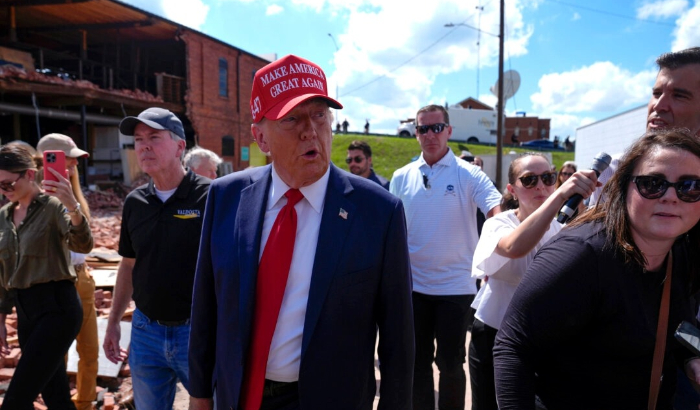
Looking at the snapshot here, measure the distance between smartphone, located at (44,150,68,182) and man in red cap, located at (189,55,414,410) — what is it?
1.78 meters

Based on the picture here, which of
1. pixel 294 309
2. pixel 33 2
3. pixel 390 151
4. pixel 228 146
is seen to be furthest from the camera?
pixel 390 151

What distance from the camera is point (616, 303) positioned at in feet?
5.27

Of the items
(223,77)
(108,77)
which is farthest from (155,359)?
(223,77)

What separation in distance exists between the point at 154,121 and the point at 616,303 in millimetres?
2599

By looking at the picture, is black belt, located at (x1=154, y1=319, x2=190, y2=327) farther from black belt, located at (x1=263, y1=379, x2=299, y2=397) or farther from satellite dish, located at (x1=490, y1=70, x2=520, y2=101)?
satellite dish, located at (x1=490, y1=70, x2=520, y2=101)

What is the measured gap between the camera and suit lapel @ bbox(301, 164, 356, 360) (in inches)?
62.9

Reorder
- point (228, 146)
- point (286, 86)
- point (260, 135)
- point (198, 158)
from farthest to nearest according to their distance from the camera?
1. point (228, 146)
2. point (198, 158)
3. point (260, 135)
4. point (286, 86)

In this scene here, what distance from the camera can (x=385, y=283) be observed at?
171cm

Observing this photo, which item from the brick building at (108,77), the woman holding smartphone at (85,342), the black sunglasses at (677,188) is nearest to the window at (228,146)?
the brick building at (108,77)

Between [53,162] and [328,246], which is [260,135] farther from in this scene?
[53,162]

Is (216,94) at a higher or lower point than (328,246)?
higher

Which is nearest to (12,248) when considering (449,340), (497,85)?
(449,340)

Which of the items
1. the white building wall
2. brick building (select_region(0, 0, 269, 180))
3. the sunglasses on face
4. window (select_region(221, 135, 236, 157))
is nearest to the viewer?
the sunglasses on face

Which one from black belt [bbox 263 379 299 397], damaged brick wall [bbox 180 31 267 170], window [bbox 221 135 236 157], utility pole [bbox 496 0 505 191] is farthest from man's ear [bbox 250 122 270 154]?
window [bbox 221 135 236 157]
